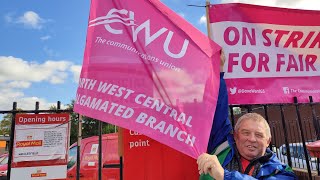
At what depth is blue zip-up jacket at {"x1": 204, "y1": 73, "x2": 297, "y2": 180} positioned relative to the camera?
7.35 ft

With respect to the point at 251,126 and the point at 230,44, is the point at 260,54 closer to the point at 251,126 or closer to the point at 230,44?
the point at 230,44

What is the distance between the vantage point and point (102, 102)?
2357 millimetres

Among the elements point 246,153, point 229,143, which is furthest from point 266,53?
point 246,153

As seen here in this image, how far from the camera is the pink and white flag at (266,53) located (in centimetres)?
362

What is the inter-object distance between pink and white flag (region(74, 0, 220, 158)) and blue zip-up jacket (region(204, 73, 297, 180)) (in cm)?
22

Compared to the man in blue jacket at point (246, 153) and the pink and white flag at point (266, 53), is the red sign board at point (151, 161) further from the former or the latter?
the pink and white flag at point (266, 53)

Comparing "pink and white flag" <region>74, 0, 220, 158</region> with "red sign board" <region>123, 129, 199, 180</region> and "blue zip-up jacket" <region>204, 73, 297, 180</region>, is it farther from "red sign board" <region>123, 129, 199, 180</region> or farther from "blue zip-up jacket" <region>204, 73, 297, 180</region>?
"red sign board" <region>123, 129, 199, 180</region>

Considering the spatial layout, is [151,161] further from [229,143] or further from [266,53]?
[266,53]

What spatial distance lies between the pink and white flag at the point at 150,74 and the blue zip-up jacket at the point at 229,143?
218 millimetres

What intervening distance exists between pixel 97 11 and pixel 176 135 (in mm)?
1216

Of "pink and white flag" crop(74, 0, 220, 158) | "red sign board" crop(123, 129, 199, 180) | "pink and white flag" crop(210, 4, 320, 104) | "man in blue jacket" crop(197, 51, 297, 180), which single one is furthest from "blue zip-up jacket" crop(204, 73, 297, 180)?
"pink and white flag" crop(210, 4, 320, 104)

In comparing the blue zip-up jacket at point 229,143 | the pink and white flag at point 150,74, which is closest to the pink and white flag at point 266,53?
the blue zip-up jacket at point 229,143

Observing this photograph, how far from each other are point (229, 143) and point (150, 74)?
33.2 inches

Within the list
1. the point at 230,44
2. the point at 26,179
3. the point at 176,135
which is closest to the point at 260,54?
the point at 230,44
